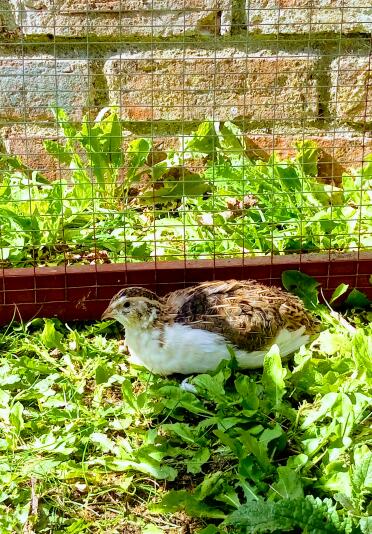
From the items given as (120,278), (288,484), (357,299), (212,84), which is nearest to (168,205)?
(212,84)

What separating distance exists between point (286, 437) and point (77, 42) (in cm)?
213

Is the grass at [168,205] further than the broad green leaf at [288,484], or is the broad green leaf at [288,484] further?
the grass at [168,205]

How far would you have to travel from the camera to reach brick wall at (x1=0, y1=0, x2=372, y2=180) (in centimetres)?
411

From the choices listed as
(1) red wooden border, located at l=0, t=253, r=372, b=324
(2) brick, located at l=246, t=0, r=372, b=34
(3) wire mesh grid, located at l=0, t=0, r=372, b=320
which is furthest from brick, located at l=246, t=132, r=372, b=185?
(1) red wooden border, located at l=0, t=253, r=372, b=324

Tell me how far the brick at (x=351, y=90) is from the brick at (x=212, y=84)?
0.35 feet

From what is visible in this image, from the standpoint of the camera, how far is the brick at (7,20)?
4.08m

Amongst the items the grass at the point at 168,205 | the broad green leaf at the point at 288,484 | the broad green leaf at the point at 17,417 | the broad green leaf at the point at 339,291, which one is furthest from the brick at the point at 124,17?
the broad green leaf at the point at 288,484

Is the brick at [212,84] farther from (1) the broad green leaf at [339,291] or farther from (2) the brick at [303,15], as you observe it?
(1) the broad green leaf at [339,291]

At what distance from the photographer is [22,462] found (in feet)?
8.86

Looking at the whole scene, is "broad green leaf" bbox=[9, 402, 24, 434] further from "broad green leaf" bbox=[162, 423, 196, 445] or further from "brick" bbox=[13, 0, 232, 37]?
→ "brick" bbox=[13, 0, 232, 37]

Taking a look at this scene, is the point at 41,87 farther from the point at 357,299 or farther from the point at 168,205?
the point at 357,299

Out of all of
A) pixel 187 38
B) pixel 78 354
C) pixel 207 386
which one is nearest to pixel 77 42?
pixel 187 38

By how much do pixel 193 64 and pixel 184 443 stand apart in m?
2.10

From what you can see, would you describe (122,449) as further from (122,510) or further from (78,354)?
(78,354)
